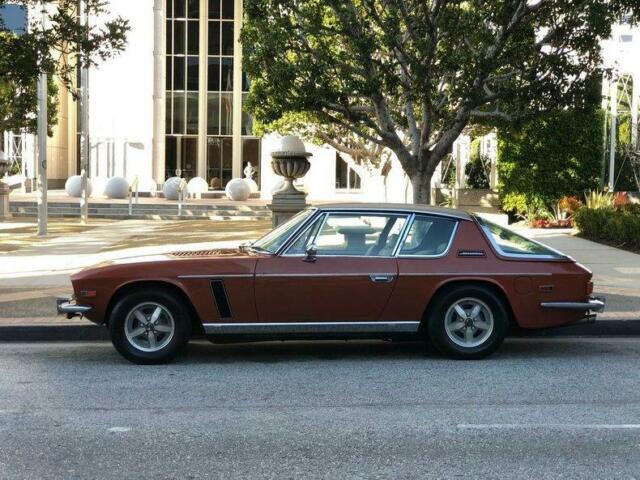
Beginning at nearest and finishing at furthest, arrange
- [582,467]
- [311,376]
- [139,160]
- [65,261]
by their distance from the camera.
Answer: [582,467] → [311,376] → [65,261] → [139,160]

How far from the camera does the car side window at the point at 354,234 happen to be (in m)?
7.90

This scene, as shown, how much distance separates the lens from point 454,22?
1272 cm

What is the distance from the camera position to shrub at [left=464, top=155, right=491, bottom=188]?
91.1ft

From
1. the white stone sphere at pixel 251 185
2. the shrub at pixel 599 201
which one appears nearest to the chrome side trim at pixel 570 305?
the shrub at pixel 599 201

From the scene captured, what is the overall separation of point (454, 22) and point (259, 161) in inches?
1249

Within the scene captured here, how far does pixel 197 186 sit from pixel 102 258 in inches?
947

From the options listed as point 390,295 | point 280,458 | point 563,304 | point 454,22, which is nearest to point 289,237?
point 390,295

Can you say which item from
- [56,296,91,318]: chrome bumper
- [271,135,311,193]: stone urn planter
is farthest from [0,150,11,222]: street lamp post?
[56,296,91,318]: chrome bumper

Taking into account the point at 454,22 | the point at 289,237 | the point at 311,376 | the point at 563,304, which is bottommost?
the point at 311,376

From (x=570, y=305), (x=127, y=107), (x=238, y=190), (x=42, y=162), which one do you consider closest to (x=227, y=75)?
(x=127, y=107)

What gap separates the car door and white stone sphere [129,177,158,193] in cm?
3458

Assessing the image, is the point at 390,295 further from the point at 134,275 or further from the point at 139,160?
the point at 139,160

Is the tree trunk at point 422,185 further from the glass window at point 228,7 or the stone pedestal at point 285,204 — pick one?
the glass window at point 228,7

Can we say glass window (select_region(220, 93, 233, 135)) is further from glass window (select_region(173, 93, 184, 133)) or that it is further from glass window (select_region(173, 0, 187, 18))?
glass window (select_region(173, 0, 187, 18))
